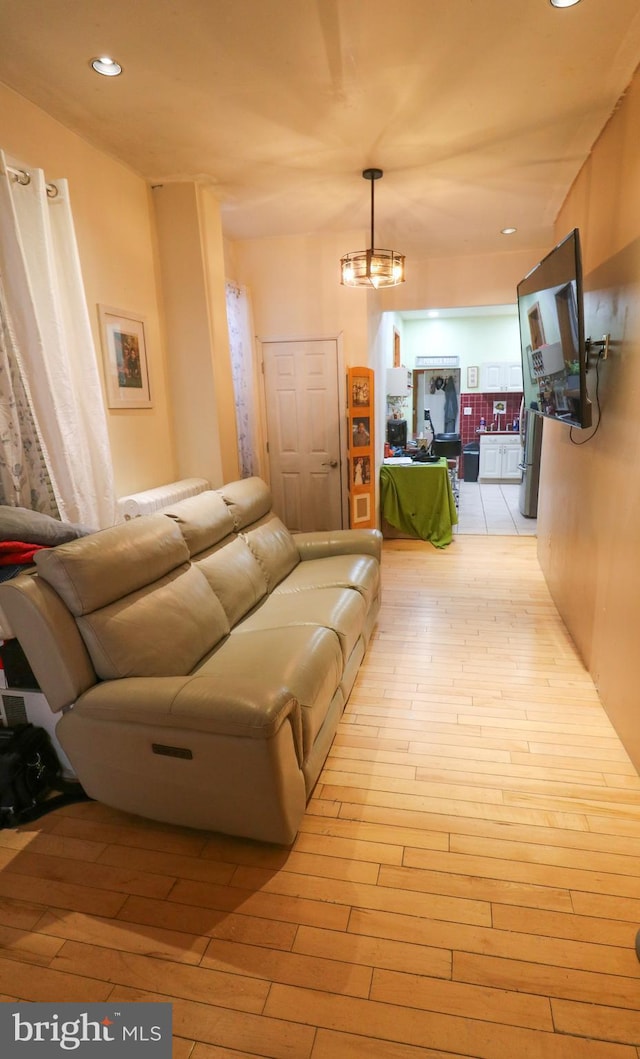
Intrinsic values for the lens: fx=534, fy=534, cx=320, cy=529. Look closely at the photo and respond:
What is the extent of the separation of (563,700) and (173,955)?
80.3 inches

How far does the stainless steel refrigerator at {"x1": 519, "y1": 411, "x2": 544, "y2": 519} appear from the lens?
20.1 ft

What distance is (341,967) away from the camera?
1.45 m

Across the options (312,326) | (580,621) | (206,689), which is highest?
(312,326)

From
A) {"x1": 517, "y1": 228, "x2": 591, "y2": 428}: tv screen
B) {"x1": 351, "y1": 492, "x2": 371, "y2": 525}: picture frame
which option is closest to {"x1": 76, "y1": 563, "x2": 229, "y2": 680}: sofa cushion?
{"x1": 517, "y1": 228, "x2": 591, "y2": 428}: tv screen

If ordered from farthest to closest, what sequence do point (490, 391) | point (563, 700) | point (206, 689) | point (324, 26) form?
point (490, 391), point (563, 700), point (324, 26), point (206, 689)

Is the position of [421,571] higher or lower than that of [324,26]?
lower

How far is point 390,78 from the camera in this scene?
2.30 meters

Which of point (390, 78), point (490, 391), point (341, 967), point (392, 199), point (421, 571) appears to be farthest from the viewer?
point (490, 391)

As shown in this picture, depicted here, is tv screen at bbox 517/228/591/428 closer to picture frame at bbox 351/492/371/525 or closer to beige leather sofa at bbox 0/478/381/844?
beige leather sofa at bbox 0/478/381/844

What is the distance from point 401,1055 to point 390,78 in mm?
3343

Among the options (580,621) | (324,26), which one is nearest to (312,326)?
(324,26)

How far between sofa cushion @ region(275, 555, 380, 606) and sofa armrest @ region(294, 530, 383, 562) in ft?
0.22

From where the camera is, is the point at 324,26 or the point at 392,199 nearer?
the point at 324,26

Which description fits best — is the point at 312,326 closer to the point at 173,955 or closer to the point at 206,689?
the point at 206,689
